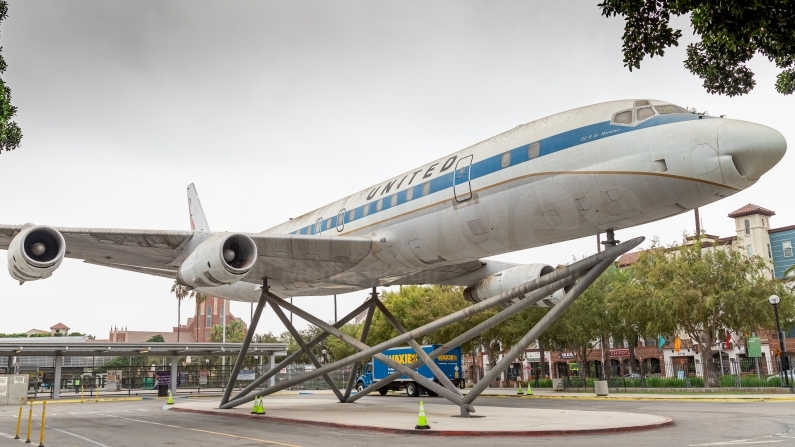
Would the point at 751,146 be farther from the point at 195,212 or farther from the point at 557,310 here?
the point at 195,212

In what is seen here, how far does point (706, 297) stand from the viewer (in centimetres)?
3388

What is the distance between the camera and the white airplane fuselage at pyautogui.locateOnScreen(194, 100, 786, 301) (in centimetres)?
1138

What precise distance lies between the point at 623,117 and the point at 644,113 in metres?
0.39

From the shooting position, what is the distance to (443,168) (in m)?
16.3

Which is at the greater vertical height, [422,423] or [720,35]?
[720,35]

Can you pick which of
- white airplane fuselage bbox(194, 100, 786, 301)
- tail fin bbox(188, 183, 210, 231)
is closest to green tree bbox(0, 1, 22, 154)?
white airplane fuselage bbox(194, 100, 786, 301)

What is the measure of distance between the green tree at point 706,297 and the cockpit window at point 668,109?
23982 millimetres

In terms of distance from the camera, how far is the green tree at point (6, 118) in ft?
34.9

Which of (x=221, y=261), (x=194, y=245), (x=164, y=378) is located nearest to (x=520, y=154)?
(x=221, y=261)

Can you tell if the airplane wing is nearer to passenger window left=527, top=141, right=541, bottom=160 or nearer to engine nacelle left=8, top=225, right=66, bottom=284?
engine nacelle left=8, top=225, right=66, bottom=284

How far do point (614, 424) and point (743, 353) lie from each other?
49.0 metres

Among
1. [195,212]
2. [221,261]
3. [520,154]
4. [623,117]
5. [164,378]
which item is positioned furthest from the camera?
[164,378]

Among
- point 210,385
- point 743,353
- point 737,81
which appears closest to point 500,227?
point 737,81

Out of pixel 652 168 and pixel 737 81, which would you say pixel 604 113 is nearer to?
pixel 652 168
